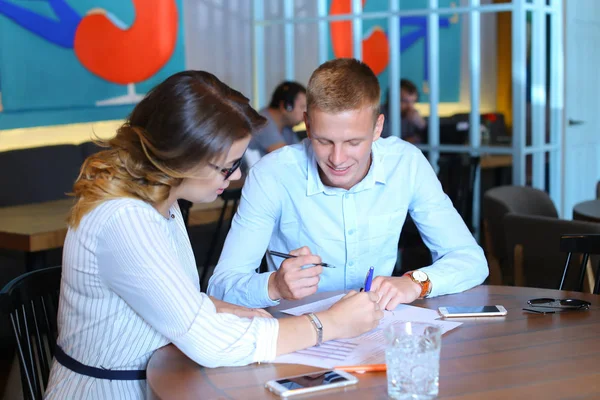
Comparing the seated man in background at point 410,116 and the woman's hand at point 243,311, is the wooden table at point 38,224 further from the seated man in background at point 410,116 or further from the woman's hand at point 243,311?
the seated man in background at point 410,116

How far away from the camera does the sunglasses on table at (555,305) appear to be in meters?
1.77

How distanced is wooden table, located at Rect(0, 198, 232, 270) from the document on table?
1879 mm

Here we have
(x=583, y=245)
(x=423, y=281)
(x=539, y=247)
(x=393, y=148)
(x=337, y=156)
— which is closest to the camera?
(x=423, y=281)

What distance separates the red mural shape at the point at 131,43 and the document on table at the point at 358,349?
4.09 m

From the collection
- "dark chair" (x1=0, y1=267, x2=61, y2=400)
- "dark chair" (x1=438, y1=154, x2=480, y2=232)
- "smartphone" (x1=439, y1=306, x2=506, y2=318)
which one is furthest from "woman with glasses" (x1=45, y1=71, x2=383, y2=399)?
"dark chair" (x1=438, y1=154, x2=480, y2=232)

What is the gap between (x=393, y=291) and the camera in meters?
1.83


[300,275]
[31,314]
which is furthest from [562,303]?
[31,314]

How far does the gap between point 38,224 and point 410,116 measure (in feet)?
9.98

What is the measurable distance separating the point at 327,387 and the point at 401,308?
Answer: 529 millimetres

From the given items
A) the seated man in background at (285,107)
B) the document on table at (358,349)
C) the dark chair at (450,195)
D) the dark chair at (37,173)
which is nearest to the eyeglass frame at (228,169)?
the document on table at (358,349)

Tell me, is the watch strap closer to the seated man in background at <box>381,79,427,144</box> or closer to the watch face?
the watch face

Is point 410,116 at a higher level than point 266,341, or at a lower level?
higher

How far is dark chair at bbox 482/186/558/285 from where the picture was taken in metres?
3.62

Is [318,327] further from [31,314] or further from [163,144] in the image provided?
[31,314]
